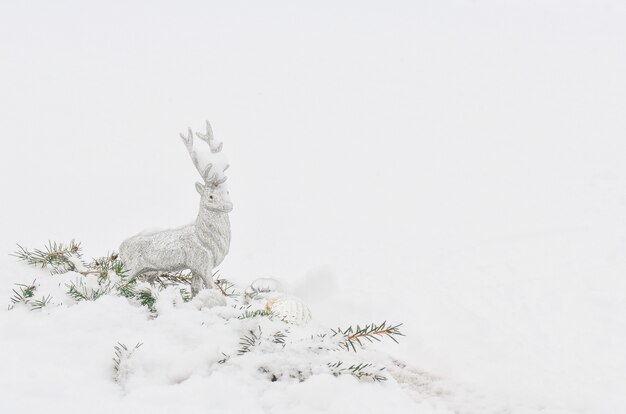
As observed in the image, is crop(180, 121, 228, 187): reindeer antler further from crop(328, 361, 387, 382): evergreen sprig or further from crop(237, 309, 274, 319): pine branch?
crop(328, 361, 387, 382): evergreen sprig

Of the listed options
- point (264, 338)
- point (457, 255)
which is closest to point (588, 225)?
point (457, 255)

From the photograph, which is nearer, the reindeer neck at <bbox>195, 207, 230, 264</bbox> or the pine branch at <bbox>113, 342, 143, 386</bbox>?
the pine branch at <bbox>113, 342, 143, 386</bbox>

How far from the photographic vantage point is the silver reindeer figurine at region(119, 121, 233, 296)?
252 cm

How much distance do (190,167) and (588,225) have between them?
5.19m

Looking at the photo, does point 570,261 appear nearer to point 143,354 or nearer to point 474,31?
point 143,354

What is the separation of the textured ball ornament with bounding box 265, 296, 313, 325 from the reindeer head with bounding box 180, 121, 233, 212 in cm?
46

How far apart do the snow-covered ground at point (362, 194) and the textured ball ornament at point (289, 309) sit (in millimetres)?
63

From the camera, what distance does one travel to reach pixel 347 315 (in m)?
3.51

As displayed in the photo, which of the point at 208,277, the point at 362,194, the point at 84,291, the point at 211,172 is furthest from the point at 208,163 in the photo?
the point at 362,194

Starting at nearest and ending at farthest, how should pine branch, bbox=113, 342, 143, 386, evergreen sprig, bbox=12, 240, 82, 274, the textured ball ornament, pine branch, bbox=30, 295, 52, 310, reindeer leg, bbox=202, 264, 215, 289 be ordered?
pine branch, bbox=113, 342, 143, 386
pine branch, bbox=30, 295, 52, 310
the textured ball ornament
reindeer leg, bbox=202, 264, 215, 289
evergreen sprig, bbox=12, 240, 82, 274

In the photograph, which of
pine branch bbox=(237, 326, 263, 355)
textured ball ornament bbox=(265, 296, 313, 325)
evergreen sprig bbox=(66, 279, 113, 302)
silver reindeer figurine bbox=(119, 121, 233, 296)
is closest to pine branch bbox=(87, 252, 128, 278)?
silver reindeer figurine bbox=(119, 121, 233, 296)

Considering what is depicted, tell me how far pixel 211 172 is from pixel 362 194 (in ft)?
16.7

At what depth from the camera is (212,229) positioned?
2.58 m

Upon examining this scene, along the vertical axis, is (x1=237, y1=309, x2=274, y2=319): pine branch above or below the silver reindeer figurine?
below
